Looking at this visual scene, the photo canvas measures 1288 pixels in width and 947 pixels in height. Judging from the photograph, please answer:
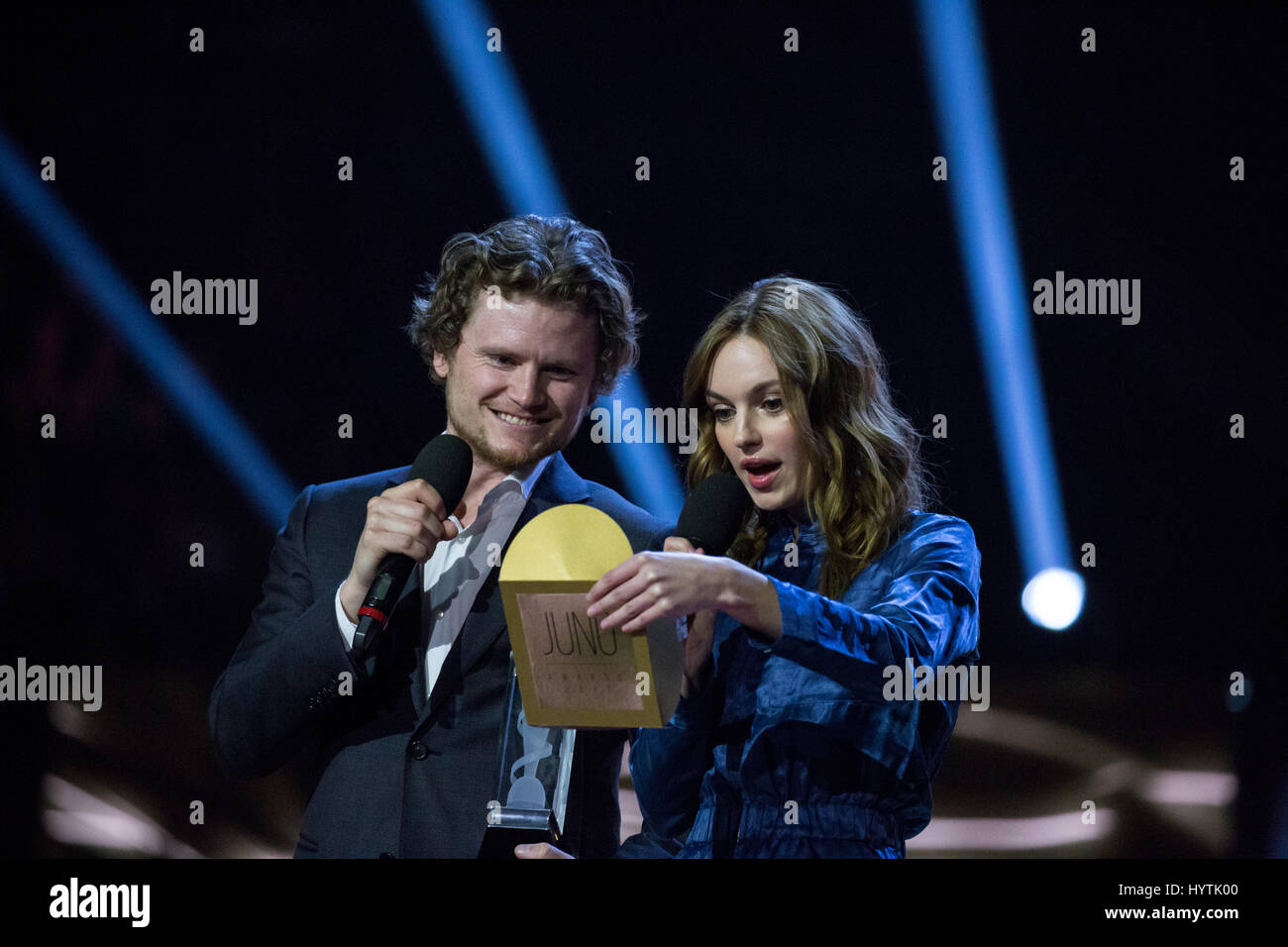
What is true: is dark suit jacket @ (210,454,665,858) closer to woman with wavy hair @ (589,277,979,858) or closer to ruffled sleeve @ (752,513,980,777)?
woman with wavy hair @ (589,277,979,858)

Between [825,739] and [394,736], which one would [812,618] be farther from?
[394,736]

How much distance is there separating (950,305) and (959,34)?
2.02ft

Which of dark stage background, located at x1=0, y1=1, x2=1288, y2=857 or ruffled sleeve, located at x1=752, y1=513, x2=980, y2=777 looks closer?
ruffled sleeve, located at x1=752, y1=513, x2=980, y2=777

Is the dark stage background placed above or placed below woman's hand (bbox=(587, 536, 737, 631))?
above

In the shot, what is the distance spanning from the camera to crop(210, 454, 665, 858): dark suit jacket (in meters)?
2.08

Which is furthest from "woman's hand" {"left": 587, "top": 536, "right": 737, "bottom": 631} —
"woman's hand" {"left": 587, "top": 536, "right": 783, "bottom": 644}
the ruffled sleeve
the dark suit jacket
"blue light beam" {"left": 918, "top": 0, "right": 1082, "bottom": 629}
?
"blue light beam" {"left": 918, "top": 0, "right": 1082, "bottom": 629}

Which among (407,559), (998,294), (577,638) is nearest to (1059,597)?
(998,294)

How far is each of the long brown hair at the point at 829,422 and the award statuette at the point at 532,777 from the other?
47 cm

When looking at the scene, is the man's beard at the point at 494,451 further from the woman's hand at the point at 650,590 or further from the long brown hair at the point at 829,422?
the woman's hand at the point at 650,590

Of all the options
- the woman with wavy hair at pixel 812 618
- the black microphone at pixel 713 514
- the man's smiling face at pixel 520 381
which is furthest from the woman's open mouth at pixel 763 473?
the man's smiling face at pixel 520 381

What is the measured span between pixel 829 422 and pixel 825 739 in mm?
541

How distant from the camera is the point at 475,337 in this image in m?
2.32
